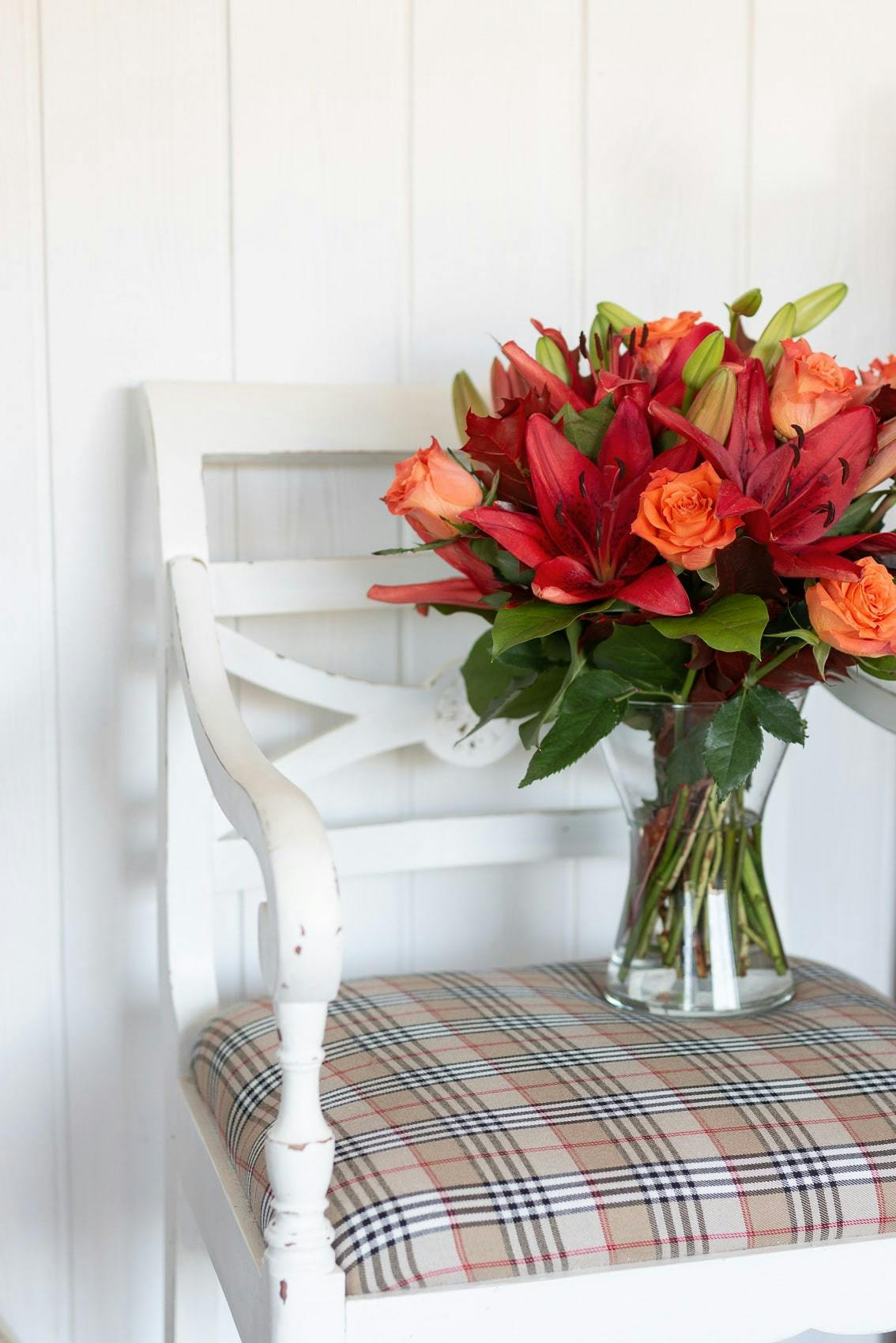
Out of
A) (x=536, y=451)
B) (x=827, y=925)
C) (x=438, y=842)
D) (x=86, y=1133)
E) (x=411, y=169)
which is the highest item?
(x=411, y=169)

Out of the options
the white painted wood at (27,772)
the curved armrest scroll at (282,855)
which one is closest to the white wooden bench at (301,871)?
the curved armrest scroll at (282,855)

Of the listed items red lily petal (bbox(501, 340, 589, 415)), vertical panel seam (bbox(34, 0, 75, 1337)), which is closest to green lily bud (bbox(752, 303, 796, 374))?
red lily petal (bbox(501, 340, 589, 415))

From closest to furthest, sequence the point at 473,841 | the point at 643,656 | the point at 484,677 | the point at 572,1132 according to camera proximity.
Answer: the point at 572,1132 → the point at 643,656 → the point at 484,677 → the point at 473,841

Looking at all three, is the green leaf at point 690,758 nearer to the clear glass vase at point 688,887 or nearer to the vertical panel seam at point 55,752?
the clear glass vase at point 688,887

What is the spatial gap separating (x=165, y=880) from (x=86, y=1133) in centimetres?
26

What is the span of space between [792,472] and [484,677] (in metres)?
0.28

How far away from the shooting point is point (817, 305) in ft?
2.80

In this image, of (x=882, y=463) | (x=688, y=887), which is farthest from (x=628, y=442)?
(x=688, y=887)

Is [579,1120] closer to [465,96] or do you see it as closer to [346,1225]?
[346,1225]

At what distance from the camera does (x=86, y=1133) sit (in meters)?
1.02

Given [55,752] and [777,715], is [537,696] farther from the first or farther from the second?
[55,752]

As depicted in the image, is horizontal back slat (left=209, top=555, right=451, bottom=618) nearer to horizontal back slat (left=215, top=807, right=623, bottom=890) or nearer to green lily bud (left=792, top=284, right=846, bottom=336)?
horizontal back slat (left=215, top=807, right=623, bottom=890)

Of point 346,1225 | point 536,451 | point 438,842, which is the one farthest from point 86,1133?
point 536,451

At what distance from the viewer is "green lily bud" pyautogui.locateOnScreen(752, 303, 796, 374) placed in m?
0.80
